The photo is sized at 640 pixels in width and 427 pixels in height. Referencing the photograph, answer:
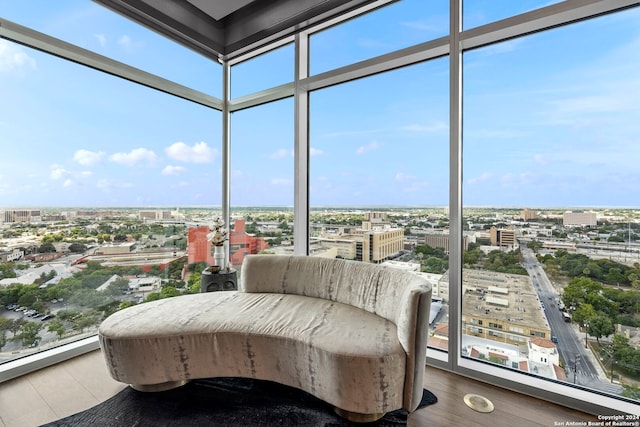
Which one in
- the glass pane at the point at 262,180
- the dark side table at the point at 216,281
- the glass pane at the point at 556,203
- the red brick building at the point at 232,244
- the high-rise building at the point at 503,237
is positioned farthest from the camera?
the red brick building at the point at 232,244

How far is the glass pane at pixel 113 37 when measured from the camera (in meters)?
1.99

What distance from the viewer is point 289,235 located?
2930 mm

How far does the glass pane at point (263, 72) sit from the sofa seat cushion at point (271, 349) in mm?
2318

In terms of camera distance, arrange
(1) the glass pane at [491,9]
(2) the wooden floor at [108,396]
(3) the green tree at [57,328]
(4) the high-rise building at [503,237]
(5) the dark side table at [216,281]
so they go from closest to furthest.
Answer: (2) the wooden floor at [108,396] < (1) the glass pane at [491,9] < (4) the high-rise building at [503,237] < (3) the green tree at [57,328] < (5) the dark side table at [216,281]

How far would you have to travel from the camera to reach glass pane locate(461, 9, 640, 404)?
5.23 ft

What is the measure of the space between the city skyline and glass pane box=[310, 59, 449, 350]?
A: 0.04 feet

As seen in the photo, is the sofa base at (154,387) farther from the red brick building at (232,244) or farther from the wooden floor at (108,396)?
the red brick building at (232,244)

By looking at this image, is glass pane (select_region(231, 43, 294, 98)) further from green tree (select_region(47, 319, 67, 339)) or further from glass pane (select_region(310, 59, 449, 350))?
green tree (select_region(47, 319, 67, 339))

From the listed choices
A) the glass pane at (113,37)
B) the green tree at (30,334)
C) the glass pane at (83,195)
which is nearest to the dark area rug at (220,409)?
the green tree at (30,334)

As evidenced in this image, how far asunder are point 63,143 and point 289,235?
2.02 m

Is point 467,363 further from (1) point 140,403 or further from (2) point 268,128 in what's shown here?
(2) point 268,128

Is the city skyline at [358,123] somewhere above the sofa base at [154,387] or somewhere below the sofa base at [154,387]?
above

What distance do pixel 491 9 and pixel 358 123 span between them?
3.90 ft

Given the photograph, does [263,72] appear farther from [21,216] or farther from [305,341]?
[305,341]
